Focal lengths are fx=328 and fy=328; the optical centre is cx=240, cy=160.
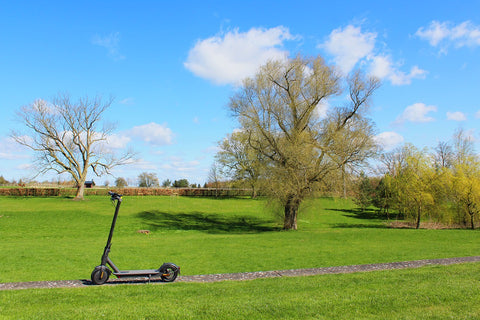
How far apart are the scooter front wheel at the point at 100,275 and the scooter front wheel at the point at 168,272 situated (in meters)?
1.23

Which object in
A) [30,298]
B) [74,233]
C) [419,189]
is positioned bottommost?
[74,233]

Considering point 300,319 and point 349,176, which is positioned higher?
point 349,176

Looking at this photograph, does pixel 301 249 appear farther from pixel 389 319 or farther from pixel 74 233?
pixel 74 233

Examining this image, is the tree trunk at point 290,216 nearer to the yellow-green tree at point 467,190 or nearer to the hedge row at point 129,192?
the yellow-green tree at point 467,190

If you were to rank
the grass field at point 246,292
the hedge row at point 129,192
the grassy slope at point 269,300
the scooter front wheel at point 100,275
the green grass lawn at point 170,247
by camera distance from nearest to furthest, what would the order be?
the grassy slope at point 269,300 < the grass field at point 246,292 < the scooter front wheel at point 100,275 < the green grass lawn at point 170,247 < the hedge row at point 129,192

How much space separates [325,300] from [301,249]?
10514mm

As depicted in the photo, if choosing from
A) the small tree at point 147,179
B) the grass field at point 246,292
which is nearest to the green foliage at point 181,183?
the small tree at point 147,179

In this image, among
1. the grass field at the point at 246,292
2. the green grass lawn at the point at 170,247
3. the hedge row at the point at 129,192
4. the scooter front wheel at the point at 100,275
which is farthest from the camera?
the hedge row at the point at 129,192

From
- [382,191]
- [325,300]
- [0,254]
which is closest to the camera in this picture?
[325,300]

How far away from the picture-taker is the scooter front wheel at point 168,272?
7.51 meters

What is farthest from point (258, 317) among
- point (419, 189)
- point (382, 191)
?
point (382, 191)

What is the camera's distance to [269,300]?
18.8ft

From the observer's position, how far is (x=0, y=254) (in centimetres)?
1327

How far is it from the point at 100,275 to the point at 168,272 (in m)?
1.49
